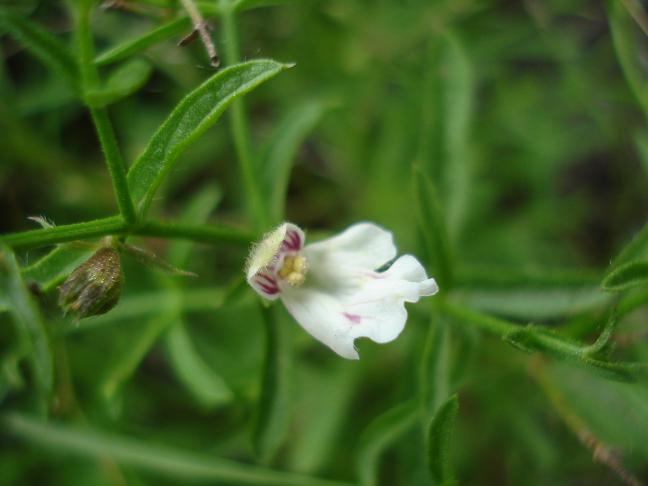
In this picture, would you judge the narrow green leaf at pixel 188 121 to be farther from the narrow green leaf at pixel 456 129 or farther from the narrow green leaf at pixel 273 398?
the narrow green leaf at pixel 456 129

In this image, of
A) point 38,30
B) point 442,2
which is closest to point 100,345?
point 38,30

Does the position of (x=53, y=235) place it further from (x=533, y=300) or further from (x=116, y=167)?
(x=533, y=300)

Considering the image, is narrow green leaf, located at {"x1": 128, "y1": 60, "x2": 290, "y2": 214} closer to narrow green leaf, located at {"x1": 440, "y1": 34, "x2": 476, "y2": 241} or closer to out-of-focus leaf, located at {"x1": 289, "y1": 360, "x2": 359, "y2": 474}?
narrow green leaf, located at {"x1": 440, "y1": 34, "x2": 476, "y2": 241}

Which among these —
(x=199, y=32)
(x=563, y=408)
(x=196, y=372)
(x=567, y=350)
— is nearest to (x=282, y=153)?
(x=199, y=32)

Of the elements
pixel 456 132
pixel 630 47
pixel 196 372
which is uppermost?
pixel 630 47

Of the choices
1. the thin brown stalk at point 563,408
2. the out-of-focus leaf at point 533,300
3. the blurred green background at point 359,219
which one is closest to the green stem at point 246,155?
the blurred green background at point 359,219

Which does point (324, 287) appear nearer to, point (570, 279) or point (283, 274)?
point (283, 274)

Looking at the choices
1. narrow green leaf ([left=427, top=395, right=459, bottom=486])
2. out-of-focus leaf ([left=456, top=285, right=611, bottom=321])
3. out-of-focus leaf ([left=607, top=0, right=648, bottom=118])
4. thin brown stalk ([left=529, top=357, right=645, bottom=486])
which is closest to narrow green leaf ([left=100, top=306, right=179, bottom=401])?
out-of-focus leaf ([left=456, top=285, right=611, bottom=321])
